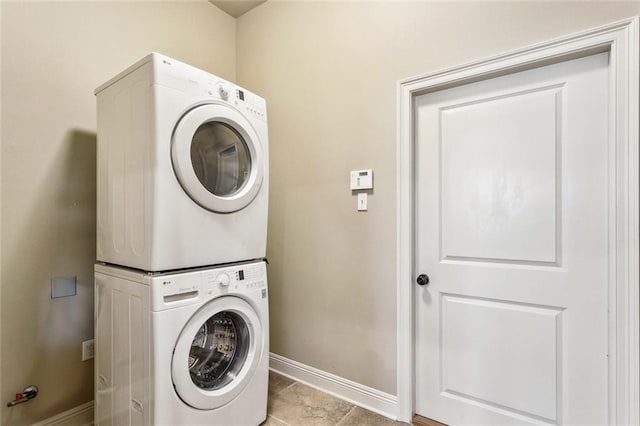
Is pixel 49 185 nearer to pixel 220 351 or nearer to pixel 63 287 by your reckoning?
pixel 63 287

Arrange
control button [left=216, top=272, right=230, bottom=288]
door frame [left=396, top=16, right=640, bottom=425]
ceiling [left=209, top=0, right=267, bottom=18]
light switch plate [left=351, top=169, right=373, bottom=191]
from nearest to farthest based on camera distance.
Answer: door frame [left=396, top=16, right=640, bottom=425]
control button [left=216, top=272, right=230, bottom=288]
light switch plate [left=351, top=169, right=373, bottom=191]
ceiling [left=209, top=0, right=267, bottom=18]

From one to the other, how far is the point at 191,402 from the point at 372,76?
1.92 meters

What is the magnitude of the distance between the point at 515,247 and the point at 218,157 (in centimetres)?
153

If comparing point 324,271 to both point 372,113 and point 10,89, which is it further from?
point 10,89

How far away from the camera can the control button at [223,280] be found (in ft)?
4.68

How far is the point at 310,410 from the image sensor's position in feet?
6.04

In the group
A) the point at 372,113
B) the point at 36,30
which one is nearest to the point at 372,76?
the point at 372,113

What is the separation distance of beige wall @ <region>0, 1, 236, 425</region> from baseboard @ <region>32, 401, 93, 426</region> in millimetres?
26

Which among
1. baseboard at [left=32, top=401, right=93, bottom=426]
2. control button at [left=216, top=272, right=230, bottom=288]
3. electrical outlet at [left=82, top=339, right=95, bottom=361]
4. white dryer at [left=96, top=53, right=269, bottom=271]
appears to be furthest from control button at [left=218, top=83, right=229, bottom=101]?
baseboard at [left=32, top=401, right=93, bottom=426]

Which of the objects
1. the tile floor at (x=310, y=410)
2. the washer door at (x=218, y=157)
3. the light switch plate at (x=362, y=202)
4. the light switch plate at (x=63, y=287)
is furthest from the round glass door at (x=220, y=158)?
the tile floor at (x=310, y=410)

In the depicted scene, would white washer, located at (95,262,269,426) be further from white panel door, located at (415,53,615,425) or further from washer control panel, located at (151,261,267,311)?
white panel door, located at (415,53,615,425)

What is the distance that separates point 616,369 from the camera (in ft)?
4.15

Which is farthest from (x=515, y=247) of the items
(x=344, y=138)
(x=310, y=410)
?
(x=310, y=410)

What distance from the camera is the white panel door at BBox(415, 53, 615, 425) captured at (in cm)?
136
